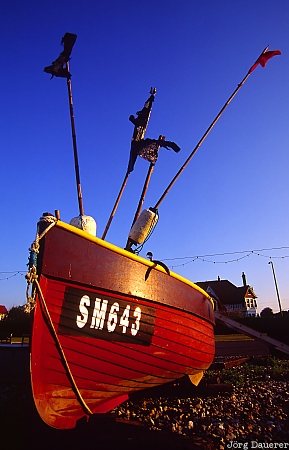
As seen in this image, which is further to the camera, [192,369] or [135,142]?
[135,142]

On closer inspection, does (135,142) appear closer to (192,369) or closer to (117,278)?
(117,278)

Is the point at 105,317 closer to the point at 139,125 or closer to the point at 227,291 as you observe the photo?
the point at 139,125

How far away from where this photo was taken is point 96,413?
4.18 metres

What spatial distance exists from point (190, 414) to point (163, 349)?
1096 millimetres

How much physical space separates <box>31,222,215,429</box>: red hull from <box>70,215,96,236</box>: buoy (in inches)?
21.8

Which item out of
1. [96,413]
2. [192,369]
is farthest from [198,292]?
[96,413]

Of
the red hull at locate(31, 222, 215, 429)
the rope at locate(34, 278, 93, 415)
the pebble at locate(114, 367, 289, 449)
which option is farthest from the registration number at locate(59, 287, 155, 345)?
the pebble at locate(114, 367, 289, 449)

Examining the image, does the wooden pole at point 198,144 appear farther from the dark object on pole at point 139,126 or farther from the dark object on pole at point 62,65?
the dark object on pole at point 62,65

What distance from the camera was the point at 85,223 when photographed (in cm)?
480

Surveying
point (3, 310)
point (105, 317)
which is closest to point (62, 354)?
point (105, 317)

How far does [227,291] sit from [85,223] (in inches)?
1905

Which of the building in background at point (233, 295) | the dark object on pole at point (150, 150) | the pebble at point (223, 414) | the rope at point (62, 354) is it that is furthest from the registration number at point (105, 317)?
the building in background at point (233, 295)

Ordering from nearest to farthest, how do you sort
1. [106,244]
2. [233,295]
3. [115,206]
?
[106,244], [115,206], [233,295]

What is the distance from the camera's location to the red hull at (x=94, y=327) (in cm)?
372
